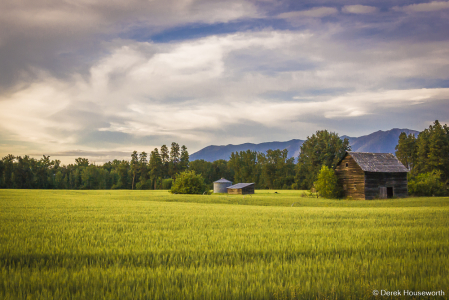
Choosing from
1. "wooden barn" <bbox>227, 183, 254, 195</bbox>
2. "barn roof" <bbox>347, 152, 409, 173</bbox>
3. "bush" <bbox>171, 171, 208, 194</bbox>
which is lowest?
"wooden barn" <bbox>227, 183, 254, 195</bbox>

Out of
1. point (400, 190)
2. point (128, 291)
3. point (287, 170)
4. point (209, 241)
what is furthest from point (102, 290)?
point (287, 170)

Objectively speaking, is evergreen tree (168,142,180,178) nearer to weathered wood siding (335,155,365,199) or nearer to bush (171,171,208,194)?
bush (171,171,208,194)

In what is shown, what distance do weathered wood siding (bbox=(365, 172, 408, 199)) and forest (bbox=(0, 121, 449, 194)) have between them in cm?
3253

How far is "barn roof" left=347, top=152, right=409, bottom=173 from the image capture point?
4558cm

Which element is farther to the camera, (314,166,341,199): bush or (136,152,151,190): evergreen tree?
(136,152,151,190): evergreen tree

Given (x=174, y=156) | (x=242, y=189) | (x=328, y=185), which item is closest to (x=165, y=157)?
(x=174, y=156)

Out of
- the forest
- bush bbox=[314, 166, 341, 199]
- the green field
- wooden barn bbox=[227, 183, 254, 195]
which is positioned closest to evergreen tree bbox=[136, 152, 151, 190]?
the forest

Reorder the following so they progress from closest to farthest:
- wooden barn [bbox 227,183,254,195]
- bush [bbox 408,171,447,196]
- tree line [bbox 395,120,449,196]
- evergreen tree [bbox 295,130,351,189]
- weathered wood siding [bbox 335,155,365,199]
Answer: weathered wood siding [bbox 335,155,365,199] → bush [bbox 408,171,447,196] → wooden barn [bbox 227,183,254,195] → tree line [bbox 395,120,449,196] → evergreen tree [bbox 295,130,351,189]

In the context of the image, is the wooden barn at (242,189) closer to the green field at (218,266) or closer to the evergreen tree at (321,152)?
the evergreen tree at (321,152)

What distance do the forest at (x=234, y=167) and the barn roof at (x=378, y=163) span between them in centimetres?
3155

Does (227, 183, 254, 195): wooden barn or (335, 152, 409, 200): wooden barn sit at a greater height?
(335, 152, 409, 200): wooden barn

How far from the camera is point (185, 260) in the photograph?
6871 millimetres

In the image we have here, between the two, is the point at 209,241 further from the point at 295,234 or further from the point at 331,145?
the point at 331,145

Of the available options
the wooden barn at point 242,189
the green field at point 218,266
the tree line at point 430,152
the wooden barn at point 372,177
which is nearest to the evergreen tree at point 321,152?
the tree line at point 430,152
